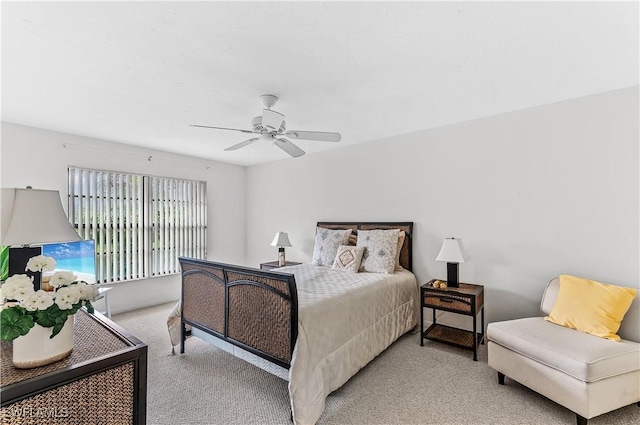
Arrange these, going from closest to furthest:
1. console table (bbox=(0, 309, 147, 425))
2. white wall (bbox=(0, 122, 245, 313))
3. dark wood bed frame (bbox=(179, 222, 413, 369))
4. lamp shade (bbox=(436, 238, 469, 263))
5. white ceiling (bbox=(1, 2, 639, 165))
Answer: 1. console table (bbox=(0, 309, 147, 425))
2. white ceiling (bbox=(1, 2, 639, 165))
3. dark wood bed frame (bbox=(179, 222, 413, 369))
4. lamp shade (bbox=(436, 238, 469, 263))
5. white wall (bbox=(0, 122, 245, 313))

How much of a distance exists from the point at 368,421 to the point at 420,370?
34.3 inches

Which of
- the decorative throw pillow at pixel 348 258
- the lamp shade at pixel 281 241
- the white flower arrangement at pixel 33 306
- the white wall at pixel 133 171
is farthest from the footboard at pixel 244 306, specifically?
the white wall at pixel 133 171

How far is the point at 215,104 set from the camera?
2.79 meters

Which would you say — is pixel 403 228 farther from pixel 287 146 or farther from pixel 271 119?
pixel 271 119

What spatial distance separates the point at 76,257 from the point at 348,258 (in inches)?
132

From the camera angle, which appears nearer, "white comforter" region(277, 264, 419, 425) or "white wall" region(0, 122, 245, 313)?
"white comforter" region(277, 264, 419, 425)

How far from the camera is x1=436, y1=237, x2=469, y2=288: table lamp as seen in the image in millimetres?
3016

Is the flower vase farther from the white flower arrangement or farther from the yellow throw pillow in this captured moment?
the yellow throw pillow

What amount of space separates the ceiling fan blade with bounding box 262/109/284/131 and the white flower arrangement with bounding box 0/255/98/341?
1665 millimetres

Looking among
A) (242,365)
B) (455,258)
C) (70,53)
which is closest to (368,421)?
(242,365)

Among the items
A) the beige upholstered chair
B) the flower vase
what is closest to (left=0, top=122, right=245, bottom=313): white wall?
the flower vase

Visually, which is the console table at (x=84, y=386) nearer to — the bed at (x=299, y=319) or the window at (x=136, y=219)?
the bed at (x=299, y=319)

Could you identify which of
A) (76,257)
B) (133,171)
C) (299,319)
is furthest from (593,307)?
(133,171)

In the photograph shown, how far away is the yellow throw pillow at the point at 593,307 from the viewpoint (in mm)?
2110
